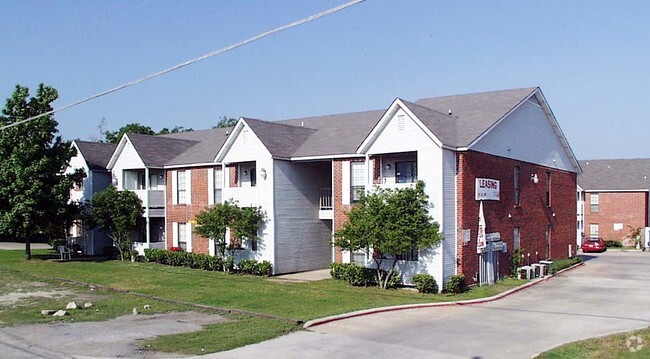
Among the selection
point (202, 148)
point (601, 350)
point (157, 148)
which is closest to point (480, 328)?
point (601, 350)

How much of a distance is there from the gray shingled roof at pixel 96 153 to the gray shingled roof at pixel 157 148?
168 inches

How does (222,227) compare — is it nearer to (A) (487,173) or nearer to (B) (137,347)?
(A) (487,173)

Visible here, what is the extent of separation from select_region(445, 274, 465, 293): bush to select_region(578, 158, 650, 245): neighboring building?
39236 mm

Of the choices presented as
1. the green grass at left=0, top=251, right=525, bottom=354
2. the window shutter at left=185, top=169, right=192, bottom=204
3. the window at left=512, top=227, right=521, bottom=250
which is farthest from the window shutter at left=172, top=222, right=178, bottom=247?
the window at left=512, top=227, right=521, bottom=250

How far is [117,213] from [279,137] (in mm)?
11694

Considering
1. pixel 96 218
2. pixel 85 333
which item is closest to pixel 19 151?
pixel 96 218

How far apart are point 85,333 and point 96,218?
21.7 meters

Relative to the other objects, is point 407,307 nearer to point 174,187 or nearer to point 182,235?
point 182,235

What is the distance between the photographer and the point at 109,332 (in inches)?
606

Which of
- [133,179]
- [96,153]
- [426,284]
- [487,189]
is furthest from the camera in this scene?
[96,153]

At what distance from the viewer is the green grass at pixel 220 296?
48.6 feet

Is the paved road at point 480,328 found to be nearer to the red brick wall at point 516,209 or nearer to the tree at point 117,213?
the red brick wall at point 516,209

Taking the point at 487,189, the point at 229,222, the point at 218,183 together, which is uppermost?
the point at 218,183

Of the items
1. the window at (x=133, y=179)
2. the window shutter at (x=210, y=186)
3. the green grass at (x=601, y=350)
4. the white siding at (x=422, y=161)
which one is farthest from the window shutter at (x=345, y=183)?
the window at (x=133, y=179)
